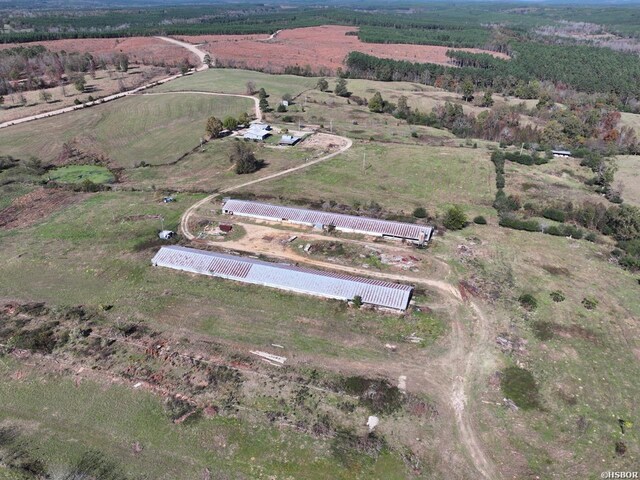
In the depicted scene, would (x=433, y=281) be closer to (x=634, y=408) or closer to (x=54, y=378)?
(x=634, y=408)

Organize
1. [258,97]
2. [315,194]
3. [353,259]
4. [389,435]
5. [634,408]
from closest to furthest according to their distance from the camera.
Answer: [389,435] → [634,408] → [353,259] → [315,194] → [258,97]

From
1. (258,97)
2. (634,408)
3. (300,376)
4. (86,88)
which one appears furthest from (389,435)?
(86,88)

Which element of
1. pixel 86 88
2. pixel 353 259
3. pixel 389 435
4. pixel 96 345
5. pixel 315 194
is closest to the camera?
pixel 389 435

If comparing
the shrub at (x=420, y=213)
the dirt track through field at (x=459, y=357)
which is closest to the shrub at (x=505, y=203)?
the shrub at (x=420, y=213)

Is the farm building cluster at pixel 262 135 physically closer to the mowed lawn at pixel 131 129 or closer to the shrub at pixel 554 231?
the mowed lawn at pixel 131 129

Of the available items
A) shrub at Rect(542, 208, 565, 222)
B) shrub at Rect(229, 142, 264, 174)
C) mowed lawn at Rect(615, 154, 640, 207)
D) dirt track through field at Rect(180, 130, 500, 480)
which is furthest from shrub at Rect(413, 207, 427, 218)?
mowed lawn at Rect(615, 154, 640, 207)

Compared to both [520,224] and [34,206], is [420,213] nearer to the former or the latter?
[520,224]
